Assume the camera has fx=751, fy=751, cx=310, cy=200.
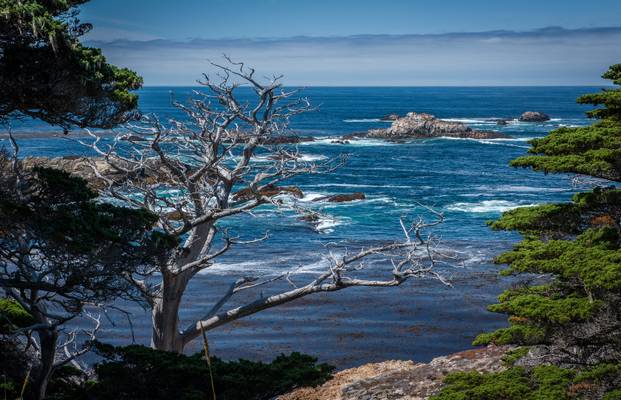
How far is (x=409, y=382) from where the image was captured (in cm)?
1263

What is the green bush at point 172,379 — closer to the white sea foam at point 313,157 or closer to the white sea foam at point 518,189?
the white sea foam at point 518,189

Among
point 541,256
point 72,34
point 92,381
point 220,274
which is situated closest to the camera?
point 72,34

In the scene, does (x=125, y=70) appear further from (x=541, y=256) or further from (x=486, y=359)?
(x=486, y=359)

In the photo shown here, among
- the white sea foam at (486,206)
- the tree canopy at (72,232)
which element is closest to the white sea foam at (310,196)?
the white sea foam at (486,206)

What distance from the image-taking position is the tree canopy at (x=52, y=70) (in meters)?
Result: 7.67

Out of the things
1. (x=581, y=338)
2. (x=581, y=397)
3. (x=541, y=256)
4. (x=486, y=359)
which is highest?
(x=541, y=256)

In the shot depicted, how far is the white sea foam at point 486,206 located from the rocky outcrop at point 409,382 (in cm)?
2836

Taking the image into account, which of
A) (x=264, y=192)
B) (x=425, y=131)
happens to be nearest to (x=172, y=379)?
(x=264, y=192)

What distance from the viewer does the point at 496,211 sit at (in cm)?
4122

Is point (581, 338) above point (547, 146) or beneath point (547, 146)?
beneath

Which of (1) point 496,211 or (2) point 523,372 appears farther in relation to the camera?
(1) point 496,211

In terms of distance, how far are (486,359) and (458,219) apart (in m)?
26.4

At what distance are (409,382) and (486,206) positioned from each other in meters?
31.8

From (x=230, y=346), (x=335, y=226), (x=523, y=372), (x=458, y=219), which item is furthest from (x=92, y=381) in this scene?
(x=458, y=219)
